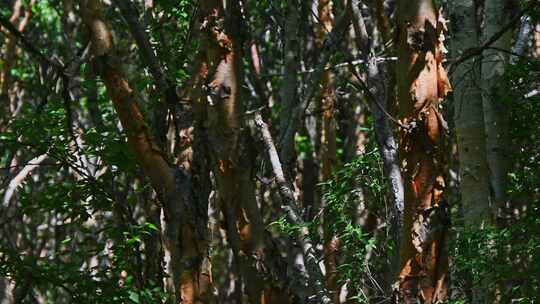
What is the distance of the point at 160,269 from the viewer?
8219 mm

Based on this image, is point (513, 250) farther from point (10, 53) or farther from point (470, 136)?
point (10, 53)

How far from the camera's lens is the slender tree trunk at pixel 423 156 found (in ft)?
14.6

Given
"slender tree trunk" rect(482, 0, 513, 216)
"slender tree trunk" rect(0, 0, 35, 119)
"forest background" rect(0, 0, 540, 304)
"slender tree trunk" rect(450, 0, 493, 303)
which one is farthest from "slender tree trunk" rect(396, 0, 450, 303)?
"slender tree trunk" rect(0, 0, 35, 119)

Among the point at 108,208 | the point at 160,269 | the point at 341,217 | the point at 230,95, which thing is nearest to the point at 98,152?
the point at 108,208

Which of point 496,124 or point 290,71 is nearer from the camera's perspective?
point 496,124

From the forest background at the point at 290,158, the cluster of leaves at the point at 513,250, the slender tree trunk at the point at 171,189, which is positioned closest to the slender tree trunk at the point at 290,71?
the forest background at the point at 290,158

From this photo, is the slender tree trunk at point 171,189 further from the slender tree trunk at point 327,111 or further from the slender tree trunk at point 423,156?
the slender tree trunk at point 327,111

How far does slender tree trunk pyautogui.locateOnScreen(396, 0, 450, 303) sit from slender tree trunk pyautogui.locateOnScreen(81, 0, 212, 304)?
4.24 feet

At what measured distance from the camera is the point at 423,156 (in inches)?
176

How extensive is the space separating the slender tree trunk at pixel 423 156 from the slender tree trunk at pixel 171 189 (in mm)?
1293

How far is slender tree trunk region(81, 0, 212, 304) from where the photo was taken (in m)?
5.14

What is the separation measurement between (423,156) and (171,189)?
153 cm

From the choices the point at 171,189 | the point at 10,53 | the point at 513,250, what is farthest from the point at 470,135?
the point at 10,53

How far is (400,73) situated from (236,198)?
1234 millimetres
